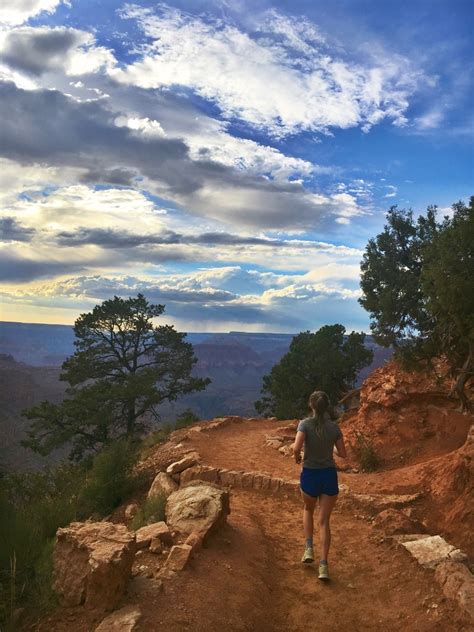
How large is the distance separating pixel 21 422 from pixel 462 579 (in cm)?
7302

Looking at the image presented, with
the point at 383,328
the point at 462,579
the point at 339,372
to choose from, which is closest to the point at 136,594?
the point at 462,579

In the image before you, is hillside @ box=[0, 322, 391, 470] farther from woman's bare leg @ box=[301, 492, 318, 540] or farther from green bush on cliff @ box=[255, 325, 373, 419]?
woman's bare leg @ box=[301, 492, 318, 540]

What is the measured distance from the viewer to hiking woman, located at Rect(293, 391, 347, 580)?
609cm

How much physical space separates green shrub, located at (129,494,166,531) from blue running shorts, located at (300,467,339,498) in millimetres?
3269

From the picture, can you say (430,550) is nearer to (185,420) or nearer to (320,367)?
(185,420)

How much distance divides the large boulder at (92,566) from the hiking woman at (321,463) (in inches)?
92.5

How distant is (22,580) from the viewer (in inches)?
200

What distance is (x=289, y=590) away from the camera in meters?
5.95

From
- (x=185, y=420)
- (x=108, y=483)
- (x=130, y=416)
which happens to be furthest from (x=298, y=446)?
(x=130, y=416)

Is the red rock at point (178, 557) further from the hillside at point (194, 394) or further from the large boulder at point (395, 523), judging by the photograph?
the hillside at point (194, 394)

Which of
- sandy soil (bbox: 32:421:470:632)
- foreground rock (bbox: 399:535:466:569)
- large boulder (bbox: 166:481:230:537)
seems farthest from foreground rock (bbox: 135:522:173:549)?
foreground rock (bbox: 399:535:466:569)

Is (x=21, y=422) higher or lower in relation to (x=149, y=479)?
lower

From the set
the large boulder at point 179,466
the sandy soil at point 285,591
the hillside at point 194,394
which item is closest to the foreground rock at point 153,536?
the sandy soil at point 285,591

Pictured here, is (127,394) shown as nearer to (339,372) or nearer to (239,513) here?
(339,372)
